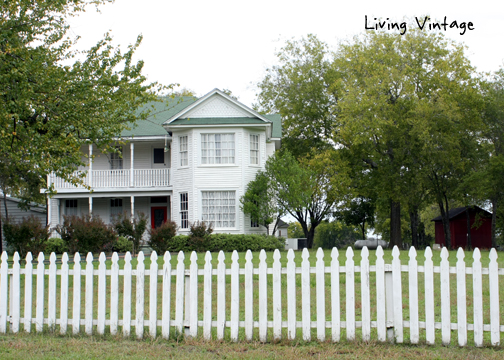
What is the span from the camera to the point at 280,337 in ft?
21.5

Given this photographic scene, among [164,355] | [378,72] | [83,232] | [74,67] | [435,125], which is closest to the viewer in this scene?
[164,355]

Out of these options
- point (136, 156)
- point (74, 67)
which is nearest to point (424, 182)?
point (136, 156)

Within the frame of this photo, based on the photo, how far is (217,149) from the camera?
2445 cm

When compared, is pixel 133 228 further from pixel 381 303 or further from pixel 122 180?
pixel 381 303

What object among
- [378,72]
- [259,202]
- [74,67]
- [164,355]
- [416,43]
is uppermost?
[416,43]

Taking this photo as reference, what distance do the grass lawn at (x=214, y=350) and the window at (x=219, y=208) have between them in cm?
1736

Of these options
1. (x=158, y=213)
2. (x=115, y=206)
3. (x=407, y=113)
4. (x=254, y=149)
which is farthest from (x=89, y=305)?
(x=407, y=113)

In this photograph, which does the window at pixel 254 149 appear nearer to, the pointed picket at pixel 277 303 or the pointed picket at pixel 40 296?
the pointed picket at pixel 40 296

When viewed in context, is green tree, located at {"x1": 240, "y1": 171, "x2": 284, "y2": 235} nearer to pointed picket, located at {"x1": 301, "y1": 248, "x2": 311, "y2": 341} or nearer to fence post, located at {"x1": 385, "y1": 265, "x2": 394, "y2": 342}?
pointed picket, located at {"x1": 301, "y1": 248, "x2": 311, "y2": 341}

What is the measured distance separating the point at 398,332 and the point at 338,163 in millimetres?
23635

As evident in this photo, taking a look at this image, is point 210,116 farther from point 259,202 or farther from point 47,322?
point 47,322

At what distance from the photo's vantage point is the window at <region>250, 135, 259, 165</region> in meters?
24.9

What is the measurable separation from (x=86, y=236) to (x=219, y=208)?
793 centimetres

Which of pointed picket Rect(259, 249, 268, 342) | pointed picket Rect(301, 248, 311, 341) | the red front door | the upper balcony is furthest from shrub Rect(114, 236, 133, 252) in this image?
pointed picket Rect(301, 248, 311, 341)
